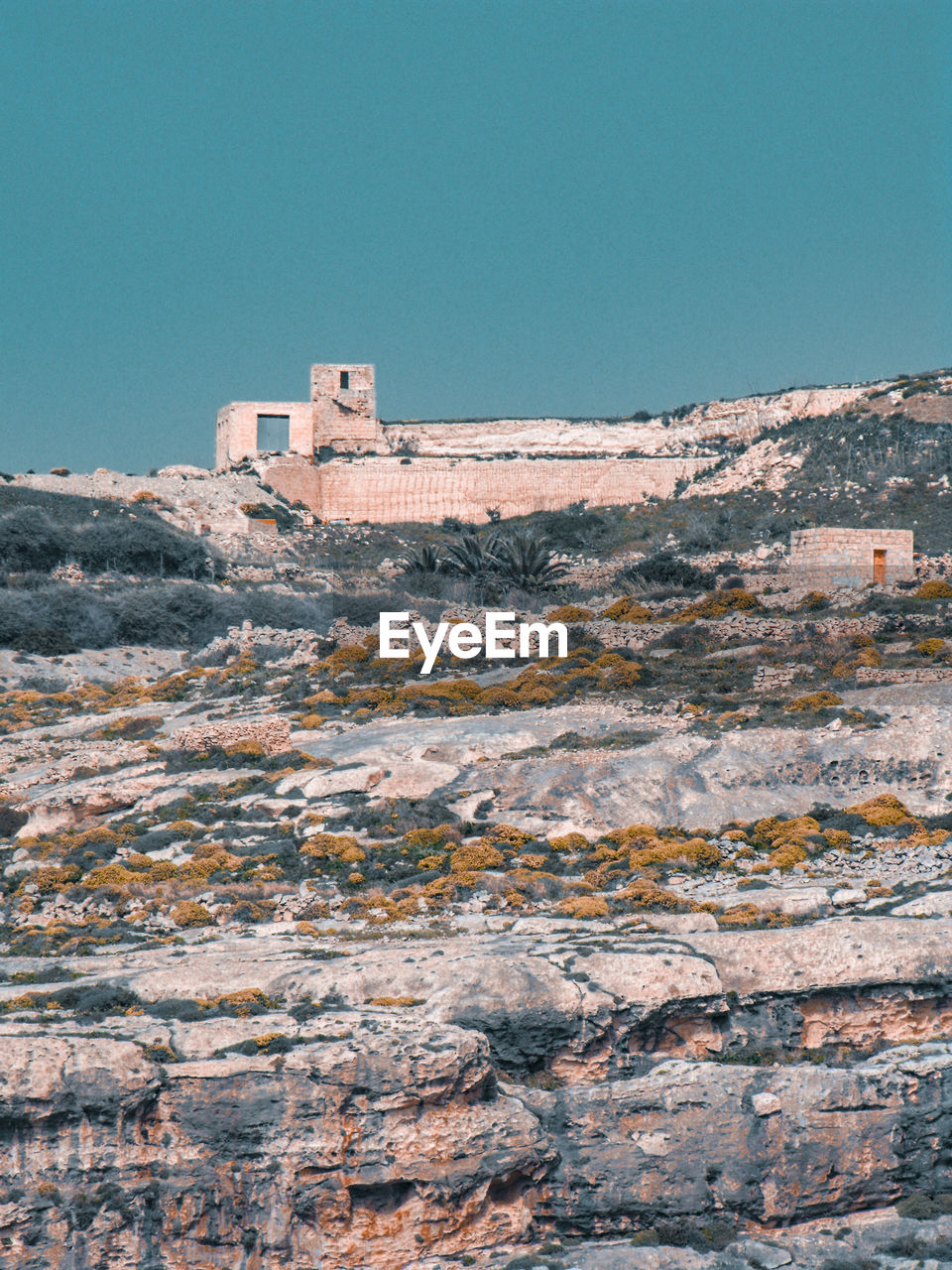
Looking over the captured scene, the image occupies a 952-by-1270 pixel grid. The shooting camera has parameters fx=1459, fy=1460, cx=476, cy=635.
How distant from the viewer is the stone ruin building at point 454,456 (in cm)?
5969

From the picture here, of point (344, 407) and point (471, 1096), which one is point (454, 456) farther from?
point (471, 1096)

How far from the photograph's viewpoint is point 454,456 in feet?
212

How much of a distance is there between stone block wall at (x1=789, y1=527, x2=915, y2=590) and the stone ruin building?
24.9 metres

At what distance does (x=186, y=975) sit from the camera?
13.8 meters

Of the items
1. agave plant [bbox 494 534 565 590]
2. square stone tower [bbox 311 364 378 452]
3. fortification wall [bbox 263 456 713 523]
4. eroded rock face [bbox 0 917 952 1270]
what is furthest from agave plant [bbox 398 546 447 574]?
eroded rock face [bbox 0 917 952 1270]

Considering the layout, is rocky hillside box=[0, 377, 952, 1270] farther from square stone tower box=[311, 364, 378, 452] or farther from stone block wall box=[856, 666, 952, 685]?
square stone tower box=[311, 364, 378, 452]

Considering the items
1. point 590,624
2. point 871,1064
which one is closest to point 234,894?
point 871,1064

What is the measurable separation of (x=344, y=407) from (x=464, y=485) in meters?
7.34

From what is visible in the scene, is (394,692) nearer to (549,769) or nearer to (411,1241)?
(549,769)

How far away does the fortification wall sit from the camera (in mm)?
59500

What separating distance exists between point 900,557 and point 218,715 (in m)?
16.9

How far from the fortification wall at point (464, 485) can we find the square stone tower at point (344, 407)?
9.77 feet

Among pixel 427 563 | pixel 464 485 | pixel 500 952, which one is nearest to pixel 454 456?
pixel 464 485

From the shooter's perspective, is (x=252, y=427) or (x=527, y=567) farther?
(x=252, y=427)
